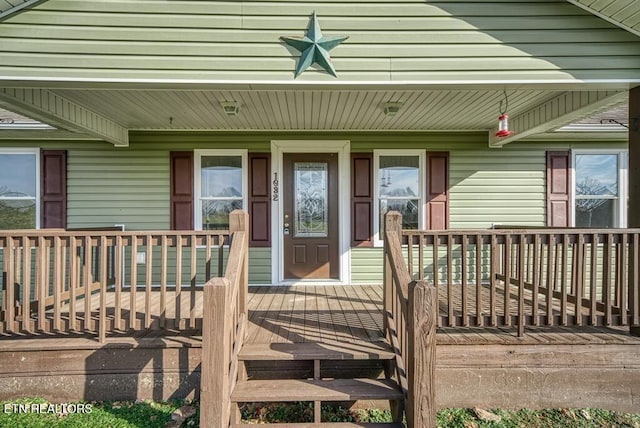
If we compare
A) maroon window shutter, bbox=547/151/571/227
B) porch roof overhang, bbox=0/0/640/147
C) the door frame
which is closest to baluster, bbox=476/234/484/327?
porch roof overhang, bbox=0/0/640/147

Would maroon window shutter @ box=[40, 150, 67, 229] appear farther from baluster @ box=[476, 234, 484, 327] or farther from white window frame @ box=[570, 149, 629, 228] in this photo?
white window frame @ box=[570, 149, 629, 228]

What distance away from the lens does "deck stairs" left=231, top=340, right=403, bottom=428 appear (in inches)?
91.8

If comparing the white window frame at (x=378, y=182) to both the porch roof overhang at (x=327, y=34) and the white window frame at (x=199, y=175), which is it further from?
the porch roof overhang at (x=327, y=34)

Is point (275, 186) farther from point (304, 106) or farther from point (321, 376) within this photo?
point (321, 376)

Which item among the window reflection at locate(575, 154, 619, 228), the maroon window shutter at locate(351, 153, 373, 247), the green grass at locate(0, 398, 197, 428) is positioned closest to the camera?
the green grass at locate(0, 398, 197, 428)

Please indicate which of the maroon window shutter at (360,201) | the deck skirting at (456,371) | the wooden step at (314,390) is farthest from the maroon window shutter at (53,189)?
the wooden step at (314,390)

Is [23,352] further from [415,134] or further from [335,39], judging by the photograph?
[415,134]

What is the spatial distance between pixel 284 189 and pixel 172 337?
8.95 ft

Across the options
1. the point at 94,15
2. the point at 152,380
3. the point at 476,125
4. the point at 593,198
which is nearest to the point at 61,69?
the point at 94,15

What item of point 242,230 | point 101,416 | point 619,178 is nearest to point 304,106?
point 242,230

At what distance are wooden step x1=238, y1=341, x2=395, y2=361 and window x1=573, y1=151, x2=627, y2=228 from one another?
174 inches

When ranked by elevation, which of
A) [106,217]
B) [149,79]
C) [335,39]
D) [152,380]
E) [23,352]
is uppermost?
[335,39]

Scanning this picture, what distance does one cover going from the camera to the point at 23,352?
281 centimetres

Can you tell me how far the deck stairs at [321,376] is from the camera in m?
2.33
